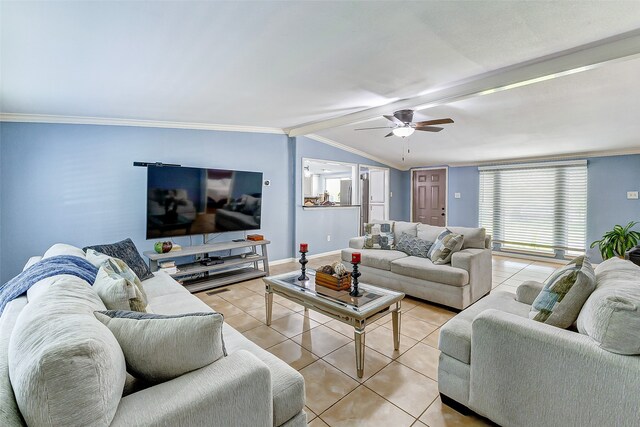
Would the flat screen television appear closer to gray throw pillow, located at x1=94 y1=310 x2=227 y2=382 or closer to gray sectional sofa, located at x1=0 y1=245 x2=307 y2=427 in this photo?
gray sectional sofa, located at x1=0 y1=245 x2=307 y2=427

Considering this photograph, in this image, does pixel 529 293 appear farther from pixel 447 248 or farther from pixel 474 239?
pixel 474 239

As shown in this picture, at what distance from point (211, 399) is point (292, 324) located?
6.44 feet

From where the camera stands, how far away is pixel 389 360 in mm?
2299

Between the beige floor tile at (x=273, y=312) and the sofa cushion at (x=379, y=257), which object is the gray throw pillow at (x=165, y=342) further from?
the sofa cushion at (x=379, y=257)

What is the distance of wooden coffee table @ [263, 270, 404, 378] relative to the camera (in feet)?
6.77

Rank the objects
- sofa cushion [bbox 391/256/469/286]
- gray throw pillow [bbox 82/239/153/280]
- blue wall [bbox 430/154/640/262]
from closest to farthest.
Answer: gray throw pillow [bbox 82/239/153/280] → sofa cushion [bbox 391/256/469/286] → blue wall [bbox 430/154/640/262]

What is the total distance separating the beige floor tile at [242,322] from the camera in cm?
288

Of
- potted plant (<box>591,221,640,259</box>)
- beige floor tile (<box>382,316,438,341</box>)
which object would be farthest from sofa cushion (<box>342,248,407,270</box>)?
potted plant (<box>591,221,640,259</box>)

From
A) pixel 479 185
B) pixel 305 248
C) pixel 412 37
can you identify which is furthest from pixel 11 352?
pixel 479 185

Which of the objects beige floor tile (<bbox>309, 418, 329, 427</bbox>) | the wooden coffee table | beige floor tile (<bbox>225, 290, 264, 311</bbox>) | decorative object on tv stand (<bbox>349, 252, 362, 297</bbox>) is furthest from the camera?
beige floor tile (<bbox>225, 290, 264, 311</bbox>)

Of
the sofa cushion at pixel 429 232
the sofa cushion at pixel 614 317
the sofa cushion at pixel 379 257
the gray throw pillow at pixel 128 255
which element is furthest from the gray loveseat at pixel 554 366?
the gray throw pillow at pixel 128 255

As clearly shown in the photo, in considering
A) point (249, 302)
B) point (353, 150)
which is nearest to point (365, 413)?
point (249, 302)

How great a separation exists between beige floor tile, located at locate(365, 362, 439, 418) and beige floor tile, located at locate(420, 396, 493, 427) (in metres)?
0.04

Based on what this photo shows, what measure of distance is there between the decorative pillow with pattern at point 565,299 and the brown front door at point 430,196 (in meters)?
5.75
